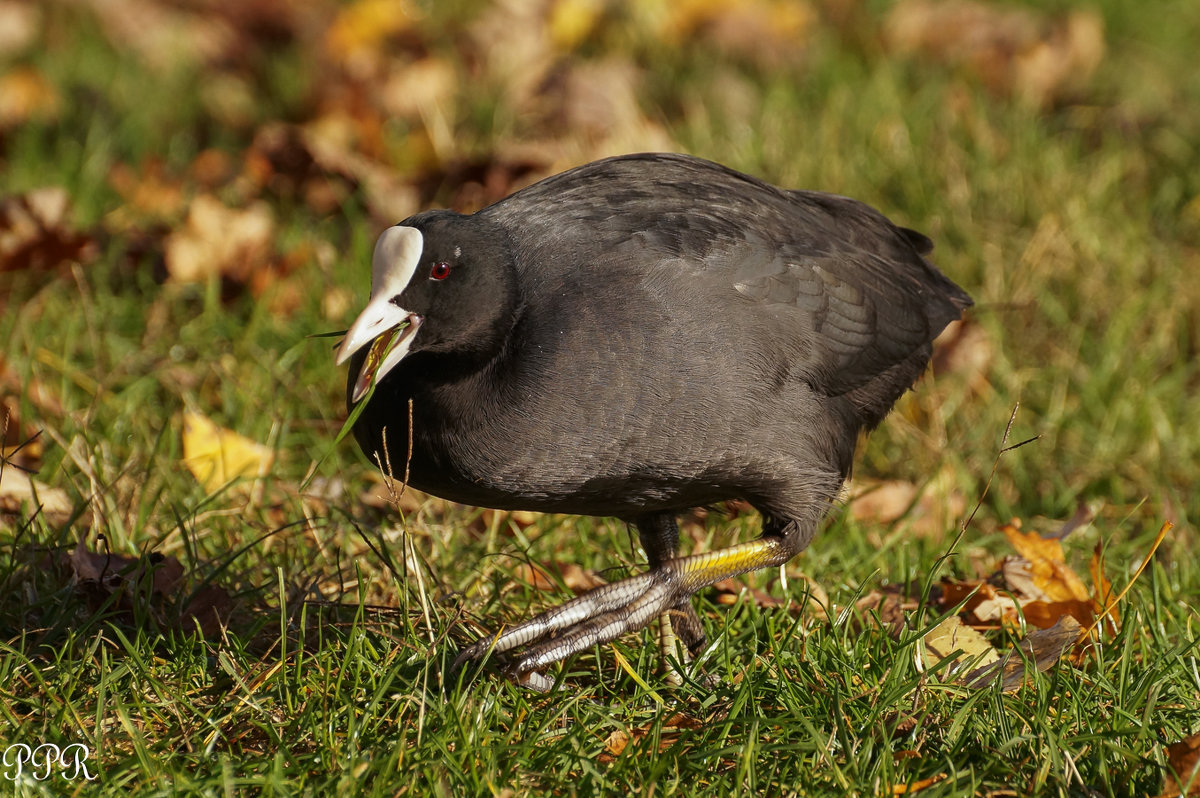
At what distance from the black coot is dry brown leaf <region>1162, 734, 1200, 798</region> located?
94 cm

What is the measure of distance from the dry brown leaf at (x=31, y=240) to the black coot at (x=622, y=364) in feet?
6.49

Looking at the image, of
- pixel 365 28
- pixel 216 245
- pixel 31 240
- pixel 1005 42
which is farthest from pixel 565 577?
pixel 1005 42

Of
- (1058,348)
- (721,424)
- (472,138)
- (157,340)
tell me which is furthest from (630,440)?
(472,138)

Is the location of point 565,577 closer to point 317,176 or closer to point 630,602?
point 630,602

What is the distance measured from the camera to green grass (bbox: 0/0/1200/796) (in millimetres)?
2688

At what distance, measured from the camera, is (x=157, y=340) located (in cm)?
450

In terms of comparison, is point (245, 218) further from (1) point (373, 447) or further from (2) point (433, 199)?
(1) point (373, 447)

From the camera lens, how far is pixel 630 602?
307cm

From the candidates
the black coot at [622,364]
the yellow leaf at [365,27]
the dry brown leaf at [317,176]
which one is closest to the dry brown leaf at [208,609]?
the black coot at [622,364]

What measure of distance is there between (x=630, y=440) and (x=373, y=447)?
56cm

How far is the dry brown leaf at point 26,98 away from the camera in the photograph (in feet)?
18.9

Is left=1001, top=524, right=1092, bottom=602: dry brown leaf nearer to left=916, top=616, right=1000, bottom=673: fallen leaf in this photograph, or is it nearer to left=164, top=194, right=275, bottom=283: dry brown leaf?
left=916, top=616, right=1000, bottom=673: fallen leaf

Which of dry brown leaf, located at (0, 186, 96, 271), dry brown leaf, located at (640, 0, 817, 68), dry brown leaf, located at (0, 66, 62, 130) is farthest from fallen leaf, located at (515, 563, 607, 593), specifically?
dry brown leaf, located at (640, 0, 817, 68)

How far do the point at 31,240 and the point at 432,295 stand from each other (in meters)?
2.28
